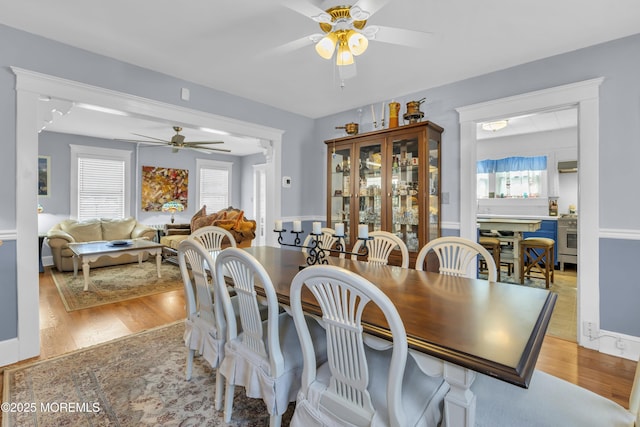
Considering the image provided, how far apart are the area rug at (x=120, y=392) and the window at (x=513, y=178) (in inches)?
240

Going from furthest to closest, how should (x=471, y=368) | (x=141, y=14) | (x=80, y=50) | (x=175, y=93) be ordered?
(x=175, y=93), (x=80, y=50), (x=141, y=14), (x=471, y=368)

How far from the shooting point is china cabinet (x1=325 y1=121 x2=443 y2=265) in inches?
122

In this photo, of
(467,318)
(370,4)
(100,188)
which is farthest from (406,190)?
(100,188)

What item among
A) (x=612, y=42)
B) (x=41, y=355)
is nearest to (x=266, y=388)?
(x=41, y=355)

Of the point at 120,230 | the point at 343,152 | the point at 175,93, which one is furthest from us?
the point at 120,230

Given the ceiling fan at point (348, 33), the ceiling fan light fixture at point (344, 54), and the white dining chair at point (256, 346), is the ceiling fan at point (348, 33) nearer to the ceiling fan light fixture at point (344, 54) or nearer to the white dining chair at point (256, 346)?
the ceiling fan light fixture at point (344, 54)

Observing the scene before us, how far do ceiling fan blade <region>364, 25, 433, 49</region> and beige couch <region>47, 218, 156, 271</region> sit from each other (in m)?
5.49

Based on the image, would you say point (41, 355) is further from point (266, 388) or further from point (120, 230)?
point (120, 230)

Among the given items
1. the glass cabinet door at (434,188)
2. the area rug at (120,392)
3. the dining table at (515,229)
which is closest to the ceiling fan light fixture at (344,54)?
the glass cabinet door at (434,188)

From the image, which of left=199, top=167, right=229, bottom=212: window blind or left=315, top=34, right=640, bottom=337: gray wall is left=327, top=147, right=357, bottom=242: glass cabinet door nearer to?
left=315, top=34, right=640, bottom=337: gray wall

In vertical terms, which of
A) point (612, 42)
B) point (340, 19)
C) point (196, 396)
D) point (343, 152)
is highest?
point (612, 42)

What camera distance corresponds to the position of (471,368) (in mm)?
853

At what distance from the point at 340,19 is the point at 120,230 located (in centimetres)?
582

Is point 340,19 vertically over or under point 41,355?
over
